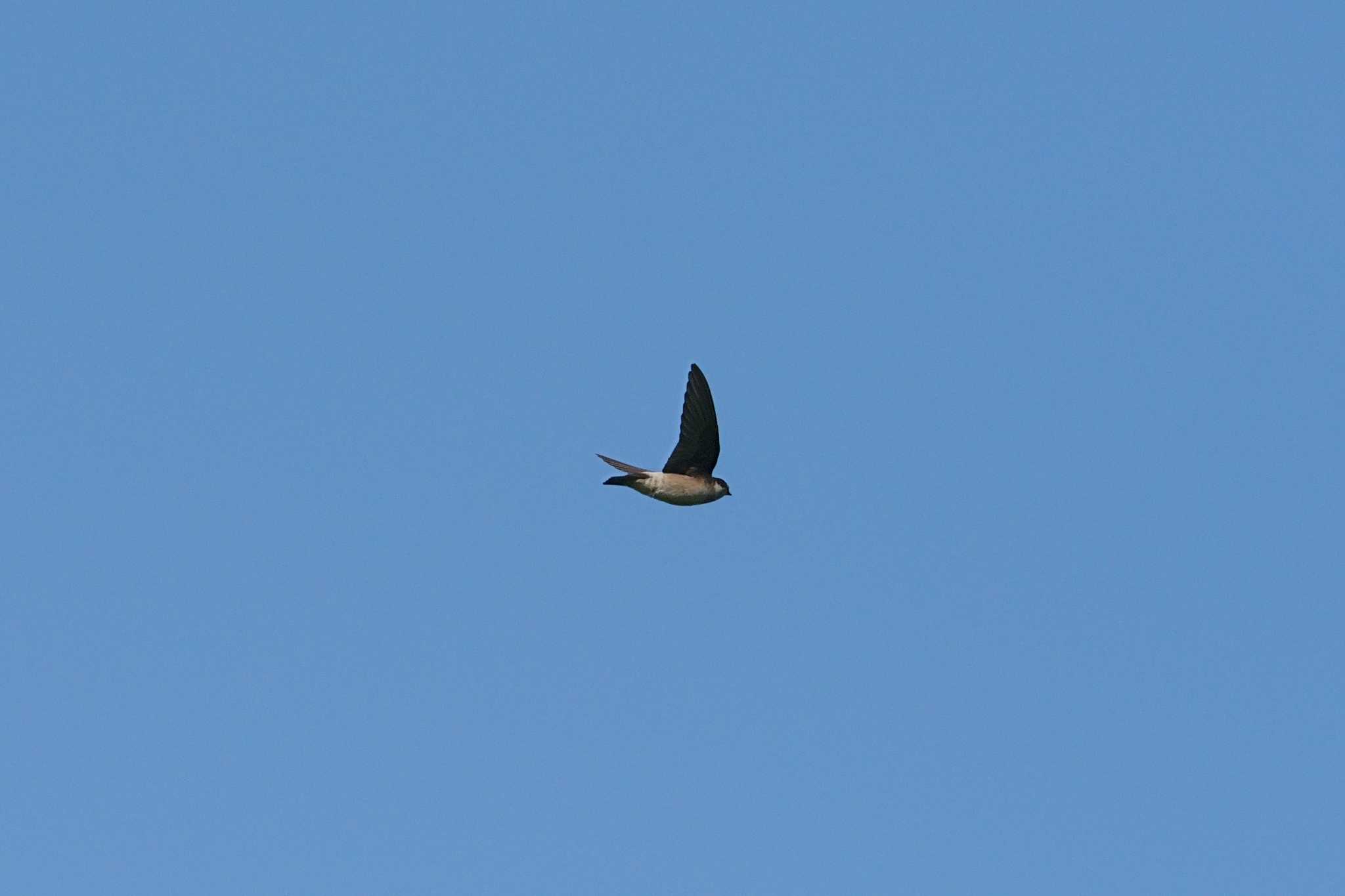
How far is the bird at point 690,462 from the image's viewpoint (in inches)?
2547

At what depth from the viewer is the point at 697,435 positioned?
64938mm

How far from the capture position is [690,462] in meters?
65.4

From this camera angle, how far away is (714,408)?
6481cm

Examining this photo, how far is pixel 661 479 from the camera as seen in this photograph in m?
65.0

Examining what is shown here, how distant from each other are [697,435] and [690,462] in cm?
65

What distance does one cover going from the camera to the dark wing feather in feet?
212

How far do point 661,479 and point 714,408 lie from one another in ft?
4.90

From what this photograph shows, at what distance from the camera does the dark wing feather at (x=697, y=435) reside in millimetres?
64625
